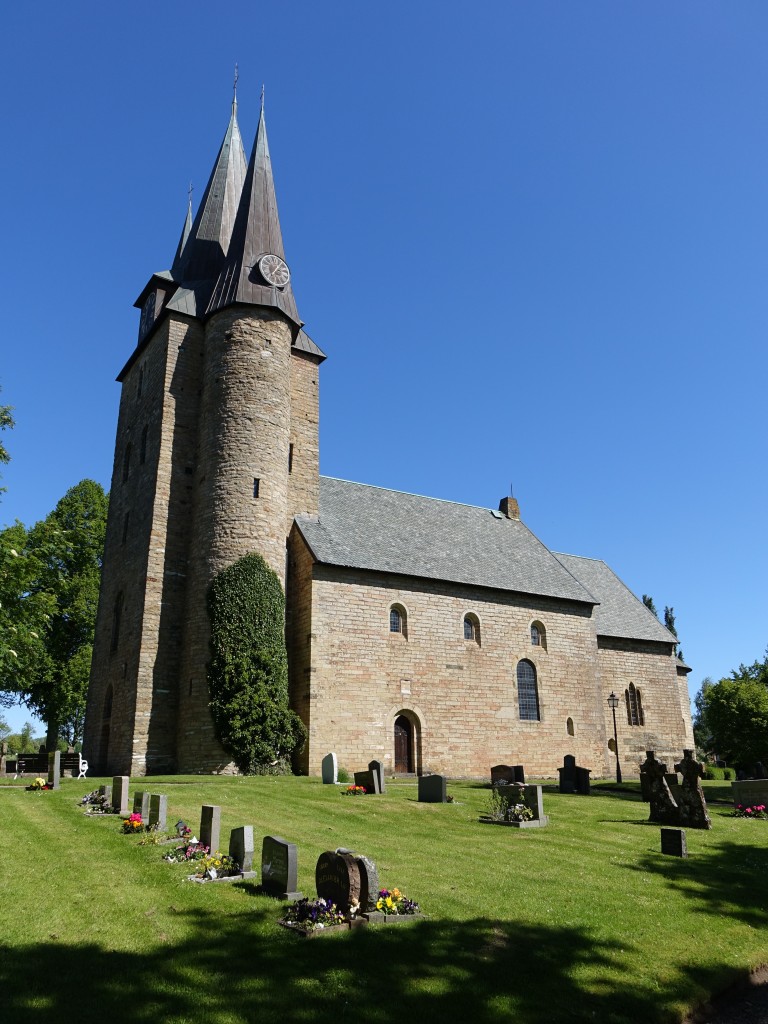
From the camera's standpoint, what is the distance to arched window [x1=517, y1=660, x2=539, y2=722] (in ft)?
102

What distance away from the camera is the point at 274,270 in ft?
100.0

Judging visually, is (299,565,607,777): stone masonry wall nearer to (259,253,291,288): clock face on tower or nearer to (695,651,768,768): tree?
(259,253,291,288): clock face on tower

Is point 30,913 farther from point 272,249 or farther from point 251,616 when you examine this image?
point 272,249

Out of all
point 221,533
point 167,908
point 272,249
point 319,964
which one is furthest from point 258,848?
point 272,249

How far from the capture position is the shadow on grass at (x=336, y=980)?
630 cm

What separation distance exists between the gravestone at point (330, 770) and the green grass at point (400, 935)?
7309 millimetres

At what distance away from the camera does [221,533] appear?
86.6ft

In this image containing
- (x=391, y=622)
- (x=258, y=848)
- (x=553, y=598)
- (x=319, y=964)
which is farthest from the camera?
(x=553, y=598)

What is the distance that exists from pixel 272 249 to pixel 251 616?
16.4 meters

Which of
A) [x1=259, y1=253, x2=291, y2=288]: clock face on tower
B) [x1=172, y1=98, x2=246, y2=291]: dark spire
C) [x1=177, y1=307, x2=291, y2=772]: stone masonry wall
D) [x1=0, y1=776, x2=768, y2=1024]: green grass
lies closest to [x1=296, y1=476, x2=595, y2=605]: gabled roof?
[x1=177, y1=307, x2=291, y2=772]: stone masonry wall

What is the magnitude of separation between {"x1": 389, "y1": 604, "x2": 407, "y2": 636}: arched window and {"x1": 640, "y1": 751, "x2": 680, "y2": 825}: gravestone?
1149cm

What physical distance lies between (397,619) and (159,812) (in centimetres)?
1619

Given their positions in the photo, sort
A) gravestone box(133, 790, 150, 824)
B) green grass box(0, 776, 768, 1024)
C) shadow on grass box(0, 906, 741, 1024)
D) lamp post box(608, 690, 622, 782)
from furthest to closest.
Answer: lamp post box(608, 690, 622, 782)
gravestone box(133, 790, 150, 824)
green grass box(0, 776, 768, 1024)
shadow on grass box(0, 906, 741, 1024)

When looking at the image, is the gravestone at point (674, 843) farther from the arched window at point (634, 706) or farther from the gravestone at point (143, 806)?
the arched window at point (634, 706)
